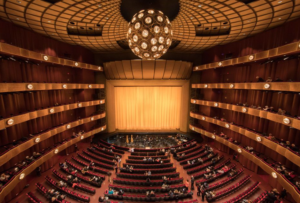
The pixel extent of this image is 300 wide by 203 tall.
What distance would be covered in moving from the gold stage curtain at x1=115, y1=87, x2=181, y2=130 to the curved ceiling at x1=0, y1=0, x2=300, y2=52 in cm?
1061

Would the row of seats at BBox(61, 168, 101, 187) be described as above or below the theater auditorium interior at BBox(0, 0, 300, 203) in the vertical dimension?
below

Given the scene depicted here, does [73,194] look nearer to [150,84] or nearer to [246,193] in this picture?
[246,193]

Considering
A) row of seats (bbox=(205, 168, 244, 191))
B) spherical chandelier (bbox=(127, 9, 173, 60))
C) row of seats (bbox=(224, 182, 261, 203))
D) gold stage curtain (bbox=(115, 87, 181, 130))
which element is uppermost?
spherical chandelier (bbox=(127, 9, 173, 60))

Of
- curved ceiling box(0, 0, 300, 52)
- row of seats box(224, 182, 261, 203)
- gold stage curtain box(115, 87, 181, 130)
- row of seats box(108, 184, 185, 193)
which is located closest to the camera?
curved ceiling box(0, 0, 300, 52)

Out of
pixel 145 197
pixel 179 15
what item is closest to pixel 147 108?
pixel 145 197

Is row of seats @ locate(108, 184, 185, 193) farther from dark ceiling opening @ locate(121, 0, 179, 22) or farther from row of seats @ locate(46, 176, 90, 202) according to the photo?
dark ceiling opening @ locate(121, 0, 179, 22)

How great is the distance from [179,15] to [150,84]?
37.5ft

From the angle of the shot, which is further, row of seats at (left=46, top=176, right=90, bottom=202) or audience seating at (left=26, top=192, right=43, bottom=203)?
row of seats at (left=46, top=176, right=90, bottom=202)

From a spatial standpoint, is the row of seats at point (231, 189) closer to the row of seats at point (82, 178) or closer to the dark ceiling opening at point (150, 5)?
the row of seats at point (82, 178)

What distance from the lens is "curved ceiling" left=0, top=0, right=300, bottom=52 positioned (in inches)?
308

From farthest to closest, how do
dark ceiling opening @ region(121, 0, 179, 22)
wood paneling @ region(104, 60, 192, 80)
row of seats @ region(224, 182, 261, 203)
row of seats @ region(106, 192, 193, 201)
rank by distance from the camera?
wood paneling @ region(104, 60, 192, 80) → row of seats @ region(106, 192, 193, 201) → row of seats @ region(224, 182, 261, 203) → dark ceiling opening @ region(121, 0, 179, 22)

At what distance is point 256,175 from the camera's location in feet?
42.4

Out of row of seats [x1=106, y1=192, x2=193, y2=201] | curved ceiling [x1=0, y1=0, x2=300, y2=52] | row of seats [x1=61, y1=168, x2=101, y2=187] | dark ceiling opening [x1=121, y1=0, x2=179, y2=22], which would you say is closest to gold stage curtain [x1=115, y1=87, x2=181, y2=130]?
row of seats [x1=61, y1=168, x2=101, y2=187]

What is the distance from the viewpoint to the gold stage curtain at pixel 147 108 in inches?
884
